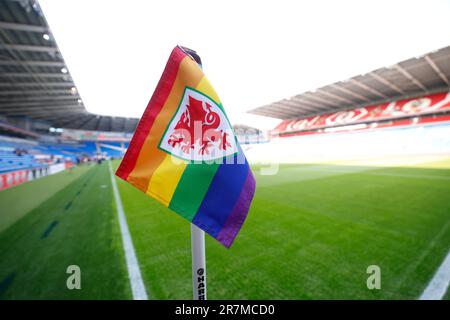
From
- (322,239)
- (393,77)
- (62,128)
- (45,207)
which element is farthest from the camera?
(62,128)

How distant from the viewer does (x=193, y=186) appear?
3.59ft

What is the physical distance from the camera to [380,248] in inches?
113

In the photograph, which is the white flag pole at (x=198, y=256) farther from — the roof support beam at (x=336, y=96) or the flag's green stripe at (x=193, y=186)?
the roof support beam at (x=336, y=96)

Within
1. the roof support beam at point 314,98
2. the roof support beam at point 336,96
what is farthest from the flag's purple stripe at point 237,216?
the roof support beam at point 314,98

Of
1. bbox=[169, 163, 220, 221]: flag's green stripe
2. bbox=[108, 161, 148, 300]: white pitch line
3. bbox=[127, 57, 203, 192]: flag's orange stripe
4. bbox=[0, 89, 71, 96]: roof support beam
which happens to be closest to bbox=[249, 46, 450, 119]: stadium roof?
bbox=[127, 57, 203, 192]: flag's orange stripe

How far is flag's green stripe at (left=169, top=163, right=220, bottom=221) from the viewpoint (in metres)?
1.08

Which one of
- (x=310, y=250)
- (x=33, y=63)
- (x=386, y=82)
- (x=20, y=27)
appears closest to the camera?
(x=310, y=250)

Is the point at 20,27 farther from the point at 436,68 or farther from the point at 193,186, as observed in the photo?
the point at 436,68

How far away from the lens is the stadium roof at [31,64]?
8898mm

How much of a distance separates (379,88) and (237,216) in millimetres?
35801

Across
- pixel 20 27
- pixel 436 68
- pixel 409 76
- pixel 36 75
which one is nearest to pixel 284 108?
pixel 409 76
